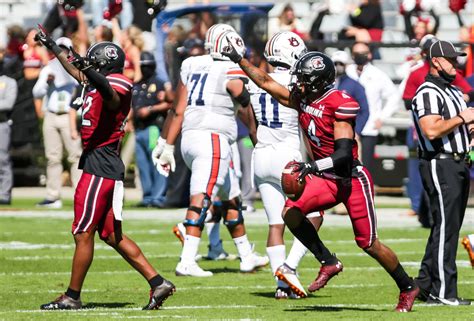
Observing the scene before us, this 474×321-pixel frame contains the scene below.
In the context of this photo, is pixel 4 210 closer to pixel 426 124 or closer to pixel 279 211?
pixel 279 211

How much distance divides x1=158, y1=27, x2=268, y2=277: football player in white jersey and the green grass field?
1.19 ft

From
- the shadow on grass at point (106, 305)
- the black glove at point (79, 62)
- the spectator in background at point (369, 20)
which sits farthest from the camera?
the spectator in background at point (369, 20)

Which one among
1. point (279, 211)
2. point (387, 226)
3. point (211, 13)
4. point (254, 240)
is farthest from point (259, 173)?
point (211, 13)

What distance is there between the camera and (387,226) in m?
16.2

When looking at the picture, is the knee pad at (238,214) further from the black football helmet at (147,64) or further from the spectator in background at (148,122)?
the black football helmet at (147,64)

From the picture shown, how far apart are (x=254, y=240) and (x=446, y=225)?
16.0 ft

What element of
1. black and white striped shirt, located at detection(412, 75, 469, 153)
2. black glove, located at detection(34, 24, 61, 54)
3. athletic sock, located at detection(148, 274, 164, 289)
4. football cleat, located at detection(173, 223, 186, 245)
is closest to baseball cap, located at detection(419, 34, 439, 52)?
black and white striped shirt, located at detection(412, 75, 469, 153)

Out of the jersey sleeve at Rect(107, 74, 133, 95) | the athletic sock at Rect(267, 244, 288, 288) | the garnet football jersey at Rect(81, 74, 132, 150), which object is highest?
the jersey sleeve at Rect(107, 74, 133, 95)

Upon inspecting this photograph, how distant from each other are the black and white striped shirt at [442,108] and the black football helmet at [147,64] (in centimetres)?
883

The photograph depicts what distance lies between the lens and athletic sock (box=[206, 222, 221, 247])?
1318cm

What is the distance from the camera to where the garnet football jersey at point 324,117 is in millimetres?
9336

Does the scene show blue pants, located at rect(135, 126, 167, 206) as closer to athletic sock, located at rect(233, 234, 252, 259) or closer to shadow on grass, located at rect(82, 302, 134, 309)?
athletic sock, located at rect(233, 234, 252, 259)

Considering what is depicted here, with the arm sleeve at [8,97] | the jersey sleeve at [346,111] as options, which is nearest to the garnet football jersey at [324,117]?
the jersey sleeve at [346,111]

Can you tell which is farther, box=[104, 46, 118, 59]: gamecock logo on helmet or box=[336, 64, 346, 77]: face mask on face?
box=[336, 64, 346, 77]: face mask on face
